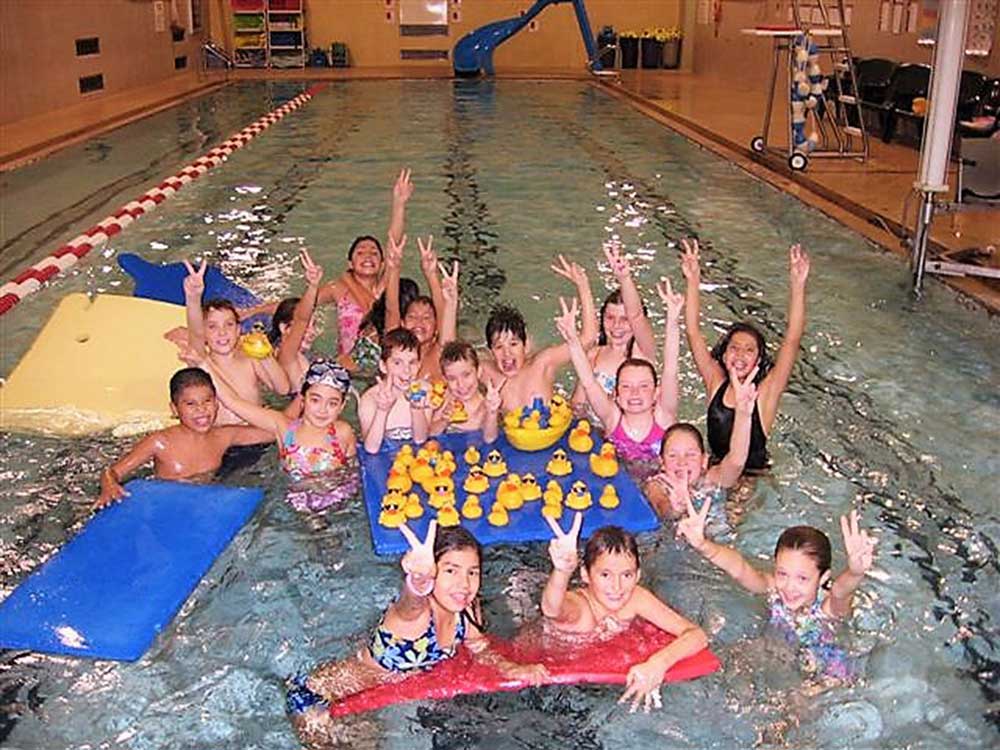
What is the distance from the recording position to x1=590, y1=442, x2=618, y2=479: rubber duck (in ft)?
12.3

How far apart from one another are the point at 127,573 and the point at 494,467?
4.17 feet

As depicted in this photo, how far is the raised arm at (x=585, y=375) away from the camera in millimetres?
3732

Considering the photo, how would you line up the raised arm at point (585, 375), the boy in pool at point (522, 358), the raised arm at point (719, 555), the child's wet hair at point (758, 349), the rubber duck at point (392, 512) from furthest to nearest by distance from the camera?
1. the boy in pool at point (522, 358)
2. the child's wet hair at point (758, 349)
3. the raised arm at point (585, 375)
4. the rubber duck at point (392, 512)
5. the raised arm at point (719, 555)

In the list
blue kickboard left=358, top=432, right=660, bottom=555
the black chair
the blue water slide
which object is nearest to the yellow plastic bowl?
blue kickboard left=358, top=432, right=660, bottom=555

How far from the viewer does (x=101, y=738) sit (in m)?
2.71

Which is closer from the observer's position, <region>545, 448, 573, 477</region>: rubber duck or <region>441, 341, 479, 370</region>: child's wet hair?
<region>545, 448, 573, 477</region>: rubber duck

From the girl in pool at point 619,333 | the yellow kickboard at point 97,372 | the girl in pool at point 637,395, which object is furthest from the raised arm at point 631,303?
the yellow kickboard at point 97,372

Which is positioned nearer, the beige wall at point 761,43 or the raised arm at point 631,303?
the raised arm at point 631,303

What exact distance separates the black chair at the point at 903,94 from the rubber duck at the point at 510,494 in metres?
8.86

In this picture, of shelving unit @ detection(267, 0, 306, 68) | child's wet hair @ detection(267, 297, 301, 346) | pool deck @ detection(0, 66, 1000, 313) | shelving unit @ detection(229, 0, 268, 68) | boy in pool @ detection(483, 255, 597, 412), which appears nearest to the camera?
boy in pool @ detection(483, 255, 597, 412)

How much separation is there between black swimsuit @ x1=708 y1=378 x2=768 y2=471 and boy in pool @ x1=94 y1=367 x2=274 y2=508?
1770mm

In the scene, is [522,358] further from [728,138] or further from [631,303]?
[728,138]

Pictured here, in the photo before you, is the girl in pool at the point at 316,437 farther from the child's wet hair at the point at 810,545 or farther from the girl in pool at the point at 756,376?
the child's wet hair at the point at 810,545

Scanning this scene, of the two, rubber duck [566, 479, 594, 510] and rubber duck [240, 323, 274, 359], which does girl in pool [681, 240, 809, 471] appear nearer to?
rubber duck [566, 479, 594, 510]
